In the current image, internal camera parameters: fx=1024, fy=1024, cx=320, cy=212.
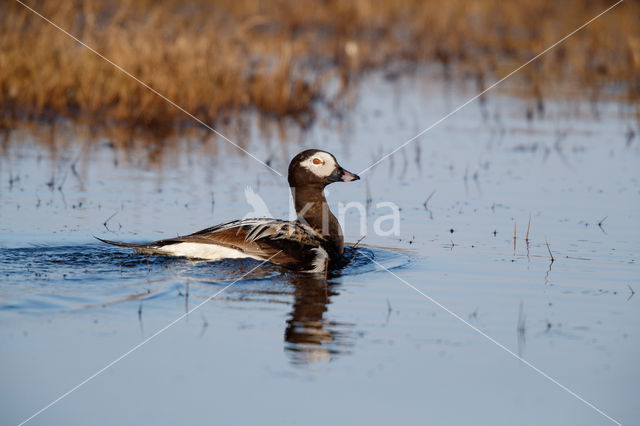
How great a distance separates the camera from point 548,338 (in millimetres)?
5984

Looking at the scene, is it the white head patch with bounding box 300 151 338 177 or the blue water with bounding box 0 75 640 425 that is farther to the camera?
the white head patch with bounding box 300 151 338 177

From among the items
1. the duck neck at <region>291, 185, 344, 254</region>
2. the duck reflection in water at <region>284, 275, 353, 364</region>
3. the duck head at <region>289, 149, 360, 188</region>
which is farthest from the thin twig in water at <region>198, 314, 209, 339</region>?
the duck head at <region>289, 149, 360, 188</region>

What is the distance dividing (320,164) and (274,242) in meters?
1.01

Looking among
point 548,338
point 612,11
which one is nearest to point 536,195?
point 548,338

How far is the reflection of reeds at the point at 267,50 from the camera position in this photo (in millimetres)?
13672

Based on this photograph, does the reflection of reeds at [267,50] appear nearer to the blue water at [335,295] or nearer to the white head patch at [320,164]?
the blue water at [335,295]

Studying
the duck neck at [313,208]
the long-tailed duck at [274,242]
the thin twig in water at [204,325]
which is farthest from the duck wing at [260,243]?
the thin twig in water at [204,325]

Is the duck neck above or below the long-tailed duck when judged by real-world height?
above

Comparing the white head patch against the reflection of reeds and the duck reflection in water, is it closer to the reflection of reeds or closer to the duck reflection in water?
the duck reflection in water

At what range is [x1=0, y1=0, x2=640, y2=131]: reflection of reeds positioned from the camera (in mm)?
13672

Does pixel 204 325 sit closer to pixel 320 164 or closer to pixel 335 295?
pixel 335 295

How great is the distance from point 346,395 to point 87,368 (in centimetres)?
133

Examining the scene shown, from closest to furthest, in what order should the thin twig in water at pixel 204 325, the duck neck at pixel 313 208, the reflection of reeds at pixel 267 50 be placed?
the thin twig in water at pixel 204 325 → the duck neck at pixel 313 208 → the reflection of reeds at pixel 267 50

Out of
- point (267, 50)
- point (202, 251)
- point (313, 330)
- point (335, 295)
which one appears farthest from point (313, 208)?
point (267, 50)
